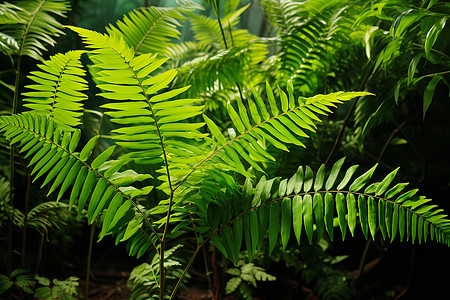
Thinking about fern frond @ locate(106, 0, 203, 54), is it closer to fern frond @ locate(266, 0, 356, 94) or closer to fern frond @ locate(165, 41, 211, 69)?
fern frond @ locate(165, 41, 211, 69)

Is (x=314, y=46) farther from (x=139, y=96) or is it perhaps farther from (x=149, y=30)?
(x=139, y=96)

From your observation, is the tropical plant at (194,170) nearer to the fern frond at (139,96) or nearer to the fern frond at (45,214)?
the fern frond at (139,96)

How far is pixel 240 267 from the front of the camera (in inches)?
66.3

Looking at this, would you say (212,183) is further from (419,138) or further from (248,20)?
(248,20)

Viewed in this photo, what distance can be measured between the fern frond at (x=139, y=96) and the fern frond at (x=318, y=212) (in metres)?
0.23

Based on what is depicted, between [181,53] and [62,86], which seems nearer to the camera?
[62,86]

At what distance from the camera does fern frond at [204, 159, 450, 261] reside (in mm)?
885

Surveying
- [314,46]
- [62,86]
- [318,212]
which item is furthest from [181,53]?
[318,212]

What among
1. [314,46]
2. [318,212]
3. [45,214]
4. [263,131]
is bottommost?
[45,214]

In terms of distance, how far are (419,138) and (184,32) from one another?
187 cm

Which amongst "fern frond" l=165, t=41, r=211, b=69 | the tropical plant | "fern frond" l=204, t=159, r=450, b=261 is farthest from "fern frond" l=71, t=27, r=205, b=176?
"fern frond" l=165, t=41, r=211, b=69

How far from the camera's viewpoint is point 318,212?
0.90 m

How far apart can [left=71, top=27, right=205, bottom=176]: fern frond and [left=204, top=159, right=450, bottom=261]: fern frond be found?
23 centimetres

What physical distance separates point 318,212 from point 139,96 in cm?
54
